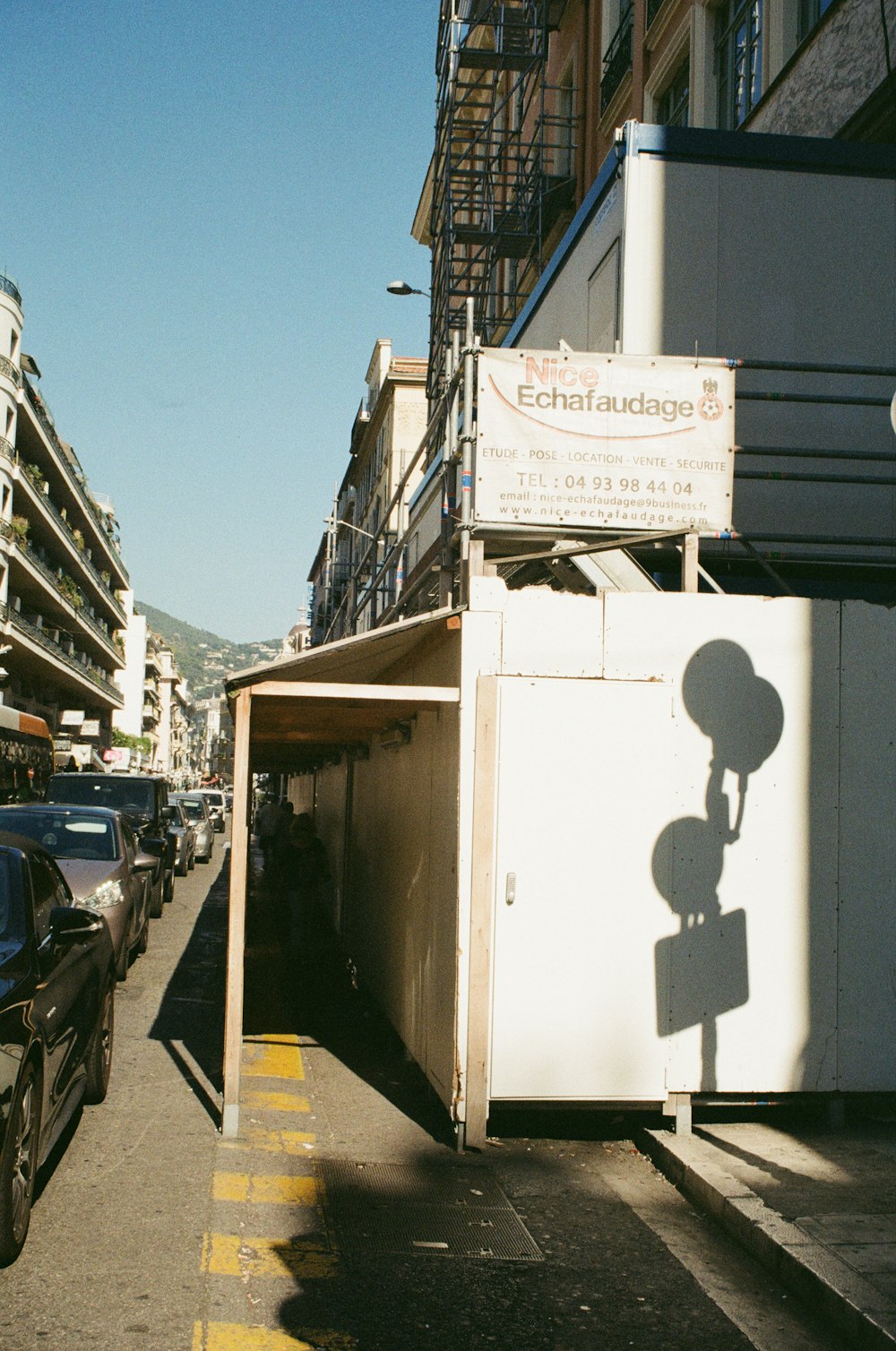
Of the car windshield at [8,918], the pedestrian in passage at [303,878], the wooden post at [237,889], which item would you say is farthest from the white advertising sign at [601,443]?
the pedestrian in passage at [303,878]

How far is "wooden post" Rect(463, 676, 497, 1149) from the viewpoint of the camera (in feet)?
22.4

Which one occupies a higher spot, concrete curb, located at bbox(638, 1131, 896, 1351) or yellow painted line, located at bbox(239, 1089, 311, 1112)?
concrete curb, located at bbox(638, 1131, 896, 1351)

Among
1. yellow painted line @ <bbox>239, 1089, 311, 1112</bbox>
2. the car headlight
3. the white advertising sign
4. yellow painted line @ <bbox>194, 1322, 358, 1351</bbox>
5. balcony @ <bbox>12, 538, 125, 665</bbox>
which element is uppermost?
balcony @ <bbox>12, 538, 125, 665</bbox>

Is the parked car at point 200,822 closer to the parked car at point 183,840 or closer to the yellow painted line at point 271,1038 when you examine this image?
the parked car at point 183,840

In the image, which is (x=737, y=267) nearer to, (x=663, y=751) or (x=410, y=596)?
(x=410, y=596)

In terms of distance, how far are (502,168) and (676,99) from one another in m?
7.53

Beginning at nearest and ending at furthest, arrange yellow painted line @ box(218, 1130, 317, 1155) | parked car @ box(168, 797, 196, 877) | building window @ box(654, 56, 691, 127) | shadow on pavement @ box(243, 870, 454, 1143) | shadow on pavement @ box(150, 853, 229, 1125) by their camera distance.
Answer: yellow painted line @ box(218, 1130, 317, 1155) → shadow on pavement @ box(243, 870, 454, 1143) → shadow on pavement @ box(150, 853, 229, 1125) → building window @ box(654, 56, 691, 127) → parked car @ box(168, 797, 196, 877)

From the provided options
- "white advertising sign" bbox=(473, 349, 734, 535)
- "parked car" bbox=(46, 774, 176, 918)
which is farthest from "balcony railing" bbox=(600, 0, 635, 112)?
"white advertising sign" bbox=(473, 349, 734, 535)

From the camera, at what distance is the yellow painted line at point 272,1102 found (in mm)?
7684

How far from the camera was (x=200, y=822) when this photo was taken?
32812mm

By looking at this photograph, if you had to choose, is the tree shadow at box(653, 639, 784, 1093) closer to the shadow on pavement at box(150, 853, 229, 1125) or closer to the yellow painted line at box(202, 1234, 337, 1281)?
the yellow painted line at box(202, 1234, 337, 1281)

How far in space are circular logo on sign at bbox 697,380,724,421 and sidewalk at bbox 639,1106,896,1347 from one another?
13.8 ft

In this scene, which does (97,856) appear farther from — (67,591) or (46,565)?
(67,591)

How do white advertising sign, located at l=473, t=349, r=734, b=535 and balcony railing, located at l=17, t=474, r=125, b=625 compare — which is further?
balcony railing, located at l=17, t=474, r=125, b=625
